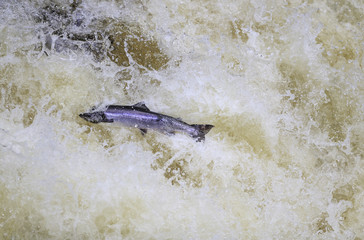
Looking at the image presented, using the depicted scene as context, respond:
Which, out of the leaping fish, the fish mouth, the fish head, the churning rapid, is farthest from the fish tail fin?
the fish mouth

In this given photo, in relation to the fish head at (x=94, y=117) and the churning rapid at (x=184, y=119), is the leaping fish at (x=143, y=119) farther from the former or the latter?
the churning rapid at (x=184, y=119)

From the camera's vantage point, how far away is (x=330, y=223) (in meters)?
4.43

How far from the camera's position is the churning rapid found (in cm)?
423

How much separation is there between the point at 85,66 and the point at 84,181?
1.57 metres

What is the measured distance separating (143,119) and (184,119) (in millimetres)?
624

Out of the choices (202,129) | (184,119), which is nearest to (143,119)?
(184,119)

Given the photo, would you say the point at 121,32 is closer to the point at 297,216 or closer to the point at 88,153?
the point at 88,153

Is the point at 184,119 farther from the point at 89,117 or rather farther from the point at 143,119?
the point at 89,117

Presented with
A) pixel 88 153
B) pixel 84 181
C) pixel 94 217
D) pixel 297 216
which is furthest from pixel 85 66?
pixel 297 216

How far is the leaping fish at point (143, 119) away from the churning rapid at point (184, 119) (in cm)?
21

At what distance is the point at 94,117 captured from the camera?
404 cm

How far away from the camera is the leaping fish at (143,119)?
397 centimetres

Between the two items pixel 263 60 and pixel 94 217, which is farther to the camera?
pixel 263 60

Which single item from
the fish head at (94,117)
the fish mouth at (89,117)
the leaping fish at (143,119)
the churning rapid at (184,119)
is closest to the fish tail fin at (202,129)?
the leaping fish at (143,119)
